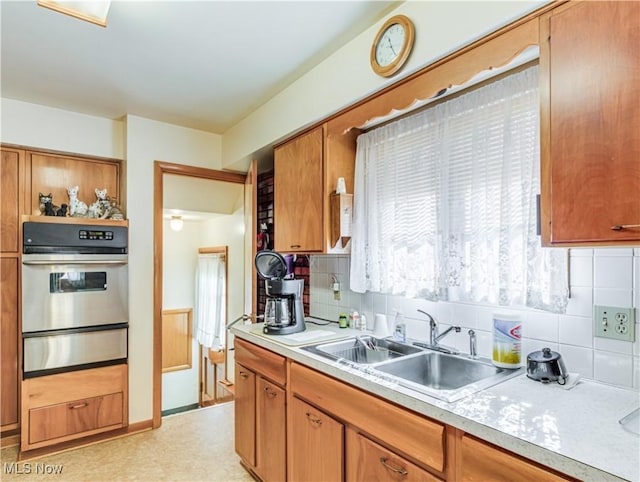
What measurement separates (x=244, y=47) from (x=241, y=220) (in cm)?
179

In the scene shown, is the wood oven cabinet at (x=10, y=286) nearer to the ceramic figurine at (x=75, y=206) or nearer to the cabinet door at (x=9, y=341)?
the cabinet door at (x=9, y=341)

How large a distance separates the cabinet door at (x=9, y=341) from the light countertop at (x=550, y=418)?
2716mm

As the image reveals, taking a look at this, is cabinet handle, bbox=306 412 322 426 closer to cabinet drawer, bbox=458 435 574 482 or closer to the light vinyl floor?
cabinet drawer, bbox=458 435 574 482

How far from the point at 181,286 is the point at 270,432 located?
3.10m

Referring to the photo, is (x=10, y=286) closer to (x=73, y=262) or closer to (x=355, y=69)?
(x=73, y=262)

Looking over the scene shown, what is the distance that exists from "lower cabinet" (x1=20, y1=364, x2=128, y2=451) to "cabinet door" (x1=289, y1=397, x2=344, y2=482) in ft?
5.65

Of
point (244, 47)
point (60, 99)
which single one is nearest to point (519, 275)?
point (244, 47)

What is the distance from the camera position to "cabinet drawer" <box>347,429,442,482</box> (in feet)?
4.07

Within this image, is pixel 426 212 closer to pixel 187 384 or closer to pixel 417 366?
pixel 417 366

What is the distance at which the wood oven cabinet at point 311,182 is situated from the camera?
7.45 ft

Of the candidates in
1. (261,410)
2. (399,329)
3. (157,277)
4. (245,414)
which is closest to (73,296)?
(157,277)

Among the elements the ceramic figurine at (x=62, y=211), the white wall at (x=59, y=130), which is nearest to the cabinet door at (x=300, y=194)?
the white wall at (x=59, y=130)

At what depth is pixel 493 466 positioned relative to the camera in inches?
39.8

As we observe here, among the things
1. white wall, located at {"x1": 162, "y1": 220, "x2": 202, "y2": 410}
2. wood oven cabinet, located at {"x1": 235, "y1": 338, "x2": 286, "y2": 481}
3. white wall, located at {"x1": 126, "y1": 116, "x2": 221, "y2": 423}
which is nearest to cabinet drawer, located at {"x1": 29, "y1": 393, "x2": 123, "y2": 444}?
white wall, located at {"x1": 126, "y1": 116, "x2": 221, "y2": 423}
